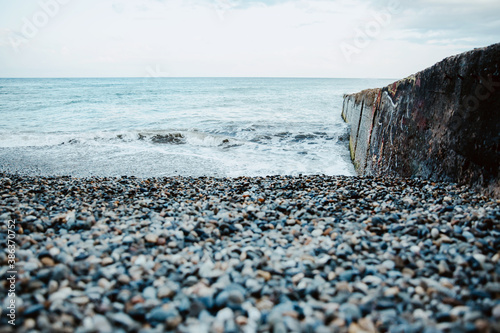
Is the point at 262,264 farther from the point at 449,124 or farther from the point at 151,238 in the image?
the point at 449,124

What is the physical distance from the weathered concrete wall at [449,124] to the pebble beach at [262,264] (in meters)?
0.41

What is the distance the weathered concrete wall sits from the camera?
366 cm

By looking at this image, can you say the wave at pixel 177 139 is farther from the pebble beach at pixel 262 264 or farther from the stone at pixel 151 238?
the stone at pixel 151 238

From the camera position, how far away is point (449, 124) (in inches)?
170

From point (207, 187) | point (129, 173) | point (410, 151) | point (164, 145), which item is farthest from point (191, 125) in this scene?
point (410, 151)

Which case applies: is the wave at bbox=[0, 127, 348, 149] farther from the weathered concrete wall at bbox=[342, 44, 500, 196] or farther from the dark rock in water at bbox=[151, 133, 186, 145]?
the weathered concrete wall at bbox=[342, 44, 500, 196]

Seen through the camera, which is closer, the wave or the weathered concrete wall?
the weathered concrete wall

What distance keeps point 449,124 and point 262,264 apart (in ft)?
12.0

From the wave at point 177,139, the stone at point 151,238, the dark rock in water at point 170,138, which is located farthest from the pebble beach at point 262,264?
the dark rock in water at point 170,138

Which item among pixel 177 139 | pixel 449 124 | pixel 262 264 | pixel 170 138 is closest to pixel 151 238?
pixel 262 264

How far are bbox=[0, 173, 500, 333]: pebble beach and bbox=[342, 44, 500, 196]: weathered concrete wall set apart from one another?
414mm

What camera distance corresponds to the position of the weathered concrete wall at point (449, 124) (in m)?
3.66

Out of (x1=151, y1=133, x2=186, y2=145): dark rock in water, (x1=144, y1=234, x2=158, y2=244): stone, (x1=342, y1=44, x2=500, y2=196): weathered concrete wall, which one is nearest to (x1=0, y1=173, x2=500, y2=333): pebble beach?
(x1=144, y1=234, x2=158, y2=244): stone

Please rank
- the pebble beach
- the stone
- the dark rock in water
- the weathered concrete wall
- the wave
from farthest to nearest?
the dark rock in water → the wave → the weathered concrete wall → the stone → the pebble beach
